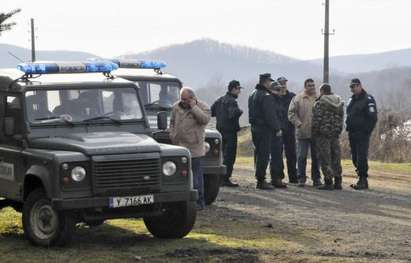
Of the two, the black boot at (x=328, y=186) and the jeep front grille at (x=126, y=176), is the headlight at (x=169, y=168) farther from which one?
the black boot at (x=328, y=186)

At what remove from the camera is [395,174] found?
2034 centimetres

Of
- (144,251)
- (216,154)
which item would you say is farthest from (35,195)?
(216,154)

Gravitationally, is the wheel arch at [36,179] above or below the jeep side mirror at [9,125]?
below

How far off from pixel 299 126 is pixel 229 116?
1.45 meters

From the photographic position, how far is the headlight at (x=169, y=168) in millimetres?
9336

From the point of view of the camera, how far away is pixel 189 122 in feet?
36.4

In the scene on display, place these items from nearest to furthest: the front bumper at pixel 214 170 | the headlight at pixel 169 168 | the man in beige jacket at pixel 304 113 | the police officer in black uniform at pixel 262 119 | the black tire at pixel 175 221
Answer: the headlight at pixel 169 168, the black tire at pixel 175 221, the front bumper at pixel 214 170, the police officer in black uniform at pixel 262 119, the man in beige jacket at pixel 304 113

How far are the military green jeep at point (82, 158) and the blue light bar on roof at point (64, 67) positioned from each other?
0.01m

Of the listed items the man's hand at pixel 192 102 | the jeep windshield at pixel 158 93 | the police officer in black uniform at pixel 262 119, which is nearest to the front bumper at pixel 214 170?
the jeep windshield at pixel 158 93

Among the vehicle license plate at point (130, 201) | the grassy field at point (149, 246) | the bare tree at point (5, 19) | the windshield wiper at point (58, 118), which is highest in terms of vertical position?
the bare tree at point (5, 19)

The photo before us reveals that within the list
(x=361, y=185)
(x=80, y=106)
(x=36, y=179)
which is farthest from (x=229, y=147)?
(x=36, y=179)

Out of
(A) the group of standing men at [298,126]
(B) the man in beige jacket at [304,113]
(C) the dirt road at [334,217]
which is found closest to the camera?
(C) the dirt road at [334,217]

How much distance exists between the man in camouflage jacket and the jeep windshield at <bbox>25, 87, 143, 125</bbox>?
5.42 metres

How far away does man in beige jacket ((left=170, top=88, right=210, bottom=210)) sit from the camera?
11.0 metres
